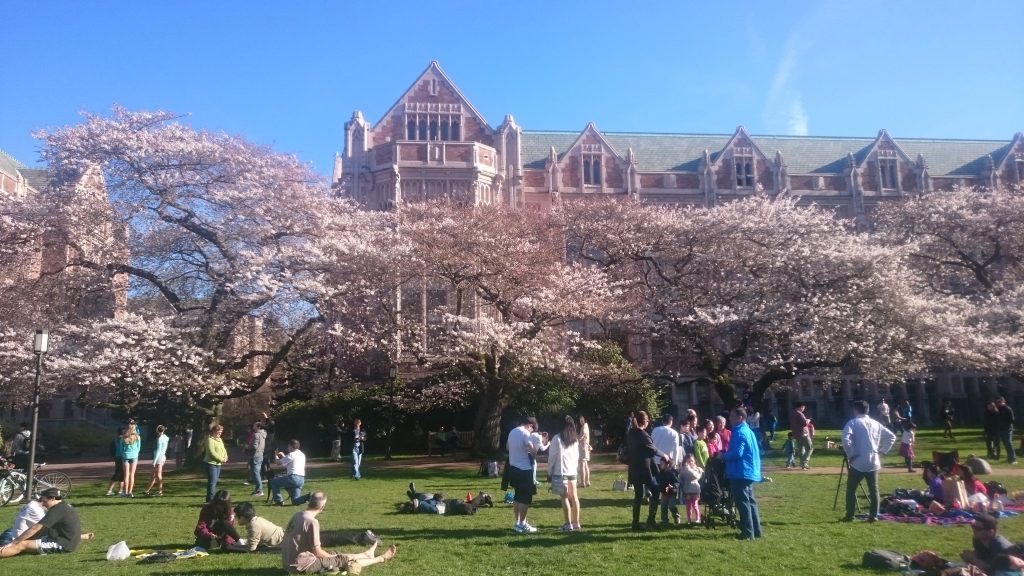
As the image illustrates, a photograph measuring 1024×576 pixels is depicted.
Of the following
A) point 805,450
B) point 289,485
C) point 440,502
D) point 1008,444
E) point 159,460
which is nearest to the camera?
point 440,502

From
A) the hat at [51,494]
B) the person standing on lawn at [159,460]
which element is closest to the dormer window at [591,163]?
the person standing on lawn at [159,460]

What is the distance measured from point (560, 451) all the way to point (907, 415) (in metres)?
17.8

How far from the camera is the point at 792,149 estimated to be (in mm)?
44156

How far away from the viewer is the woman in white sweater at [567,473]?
9.23 m

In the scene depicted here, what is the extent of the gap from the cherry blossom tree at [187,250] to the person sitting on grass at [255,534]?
9.78m

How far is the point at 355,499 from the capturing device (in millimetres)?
13234

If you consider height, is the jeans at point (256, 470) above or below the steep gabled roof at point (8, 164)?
below

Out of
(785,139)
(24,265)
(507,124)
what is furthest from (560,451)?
(785,139)

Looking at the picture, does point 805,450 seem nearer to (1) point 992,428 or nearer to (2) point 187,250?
(1) point 992,428

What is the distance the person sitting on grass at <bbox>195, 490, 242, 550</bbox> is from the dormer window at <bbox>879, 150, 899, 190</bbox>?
4152cm

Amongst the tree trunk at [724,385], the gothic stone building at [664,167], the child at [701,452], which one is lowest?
the child at [701,452]

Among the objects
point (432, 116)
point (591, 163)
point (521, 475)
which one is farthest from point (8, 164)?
point (521, 475)

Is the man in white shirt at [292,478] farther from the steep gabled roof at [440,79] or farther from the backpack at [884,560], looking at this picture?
the steep gabled roof at [440,79]

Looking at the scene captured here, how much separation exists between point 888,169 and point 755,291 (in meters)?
23.0
